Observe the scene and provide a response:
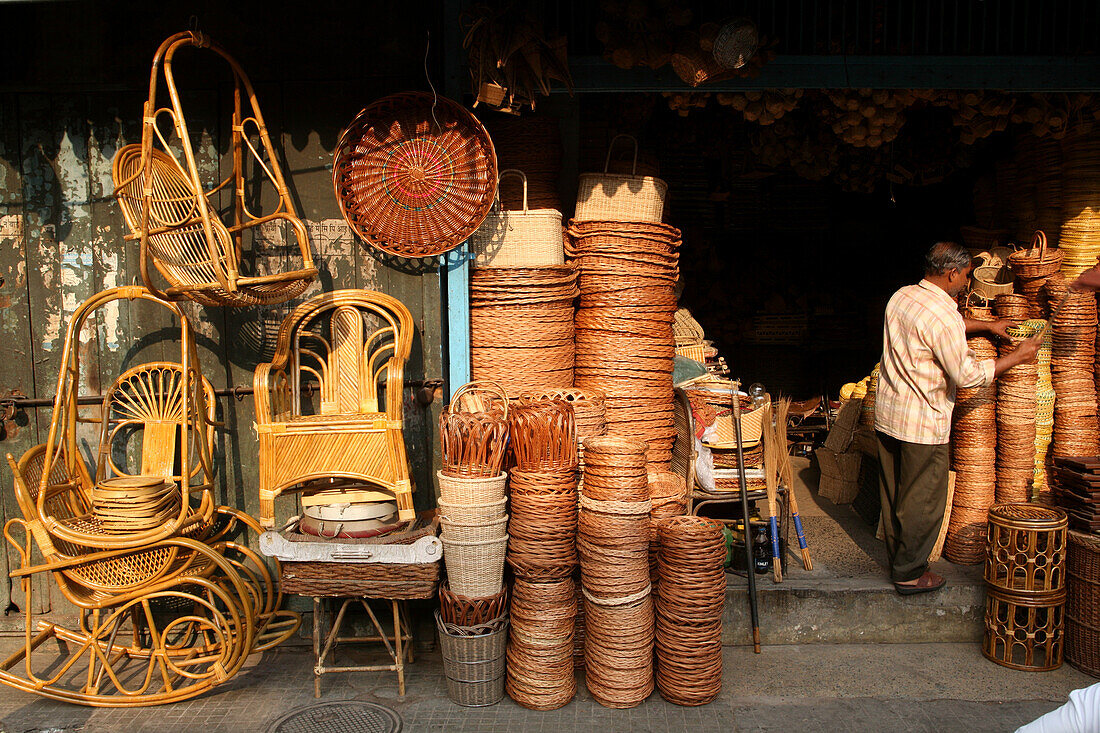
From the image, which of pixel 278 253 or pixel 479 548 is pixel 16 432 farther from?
pixel 479 548

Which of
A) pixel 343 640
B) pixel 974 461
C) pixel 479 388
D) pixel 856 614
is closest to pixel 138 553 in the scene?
pixel 343 640

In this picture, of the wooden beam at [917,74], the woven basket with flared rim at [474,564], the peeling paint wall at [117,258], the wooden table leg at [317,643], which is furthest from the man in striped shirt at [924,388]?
the wooden table leg at [317,643]

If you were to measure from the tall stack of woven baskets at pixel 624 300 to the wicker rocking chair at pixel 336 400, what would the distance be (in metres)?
1.25

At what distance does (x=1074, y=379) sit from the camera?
520cm

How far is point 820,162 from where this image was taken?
6.14m

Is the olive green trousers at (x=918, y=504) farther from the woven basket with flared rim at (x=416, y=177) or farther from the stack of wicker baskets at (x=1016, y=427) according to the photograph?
the woven basket with flared rim at (x=416, y=177)

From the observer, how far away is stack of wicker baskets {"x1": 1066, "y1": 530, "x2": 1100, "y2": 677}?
4176mm

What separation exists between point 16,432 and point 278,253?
180 centimetres

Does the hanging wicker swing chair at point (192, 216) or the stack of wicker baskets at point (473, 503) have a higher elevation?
the hanging wicker swing chair at point (192, 216)

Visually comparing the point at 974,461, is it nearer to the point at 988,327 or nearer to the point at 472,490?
the point at 988,327

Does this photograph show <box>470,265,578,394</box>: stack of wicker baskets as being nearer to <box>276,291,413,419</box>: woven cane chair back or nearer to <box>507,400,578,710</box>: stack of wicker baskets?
<box>276,291,413,419</box>: woven cane chair back

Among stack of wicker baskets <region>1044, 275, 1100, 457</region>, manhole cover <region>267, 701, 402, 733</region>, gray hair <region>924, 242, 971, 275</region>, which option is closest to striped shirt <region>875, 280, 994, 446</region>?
gray hair <region>924, 242, 971, 275</region>

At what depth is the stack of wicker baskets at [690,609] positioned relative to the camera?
3816 mm

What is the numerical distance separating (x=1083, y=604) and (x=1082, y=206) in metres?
2.56
